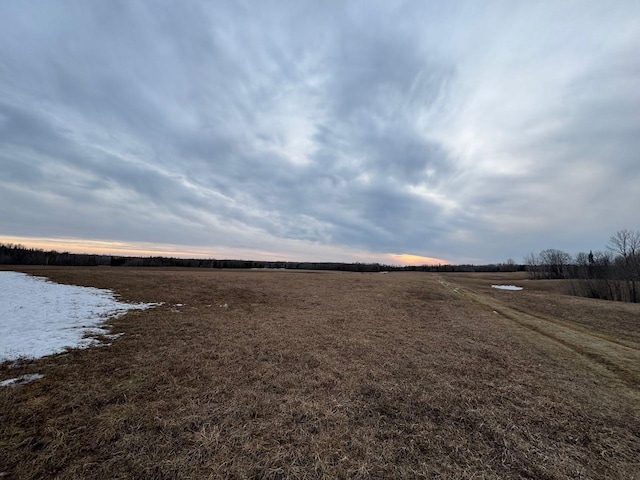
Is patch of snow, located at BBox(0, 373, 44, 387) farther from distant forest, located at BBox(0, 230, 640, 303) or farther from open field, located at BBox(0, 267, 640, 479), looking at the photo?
distant forest, located at BBox(0, 230, 640, 303)

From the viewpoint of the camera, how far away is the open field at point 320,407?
3.81 meters

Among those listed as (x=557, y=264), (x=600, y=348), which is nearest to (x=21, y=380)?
(x=600, y=348)

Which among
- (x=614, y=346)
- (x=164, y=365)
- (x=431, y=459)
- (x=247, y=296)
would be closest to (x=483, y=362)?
(x=431, y=459)

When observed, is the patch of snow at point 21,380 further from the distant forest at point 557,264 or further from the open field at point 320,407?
the distant forest at point 557,264

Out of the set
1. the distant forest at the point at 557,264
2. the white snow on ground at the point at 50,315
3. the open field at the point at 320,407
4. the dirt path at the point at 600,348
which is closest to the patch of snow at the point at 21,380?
the open field at the point at 320,407

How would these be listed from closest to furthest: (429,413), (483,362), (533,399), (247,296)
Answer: (429,413), (533,399), (483,362), (247,296)

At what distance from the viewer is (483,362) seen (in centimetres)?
880

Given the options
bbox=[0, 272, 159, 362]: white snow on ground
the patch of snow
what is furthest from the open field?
bbox=[0, 272, 159, 362]: white snow on ground

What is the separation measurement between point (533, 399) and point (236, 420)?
6974 millimetres

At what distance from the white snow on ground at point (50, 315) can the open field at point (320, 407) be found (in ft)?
3.01

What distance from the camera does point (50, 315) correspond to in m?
11.0

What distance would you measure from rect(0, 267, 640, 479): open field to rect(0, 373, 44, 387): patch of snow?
0.20 metres

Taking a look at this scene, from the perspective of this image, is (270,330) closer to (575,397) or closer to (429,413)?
(429,413)

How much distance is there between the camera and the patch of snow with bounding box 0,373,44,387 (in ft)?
18.4
